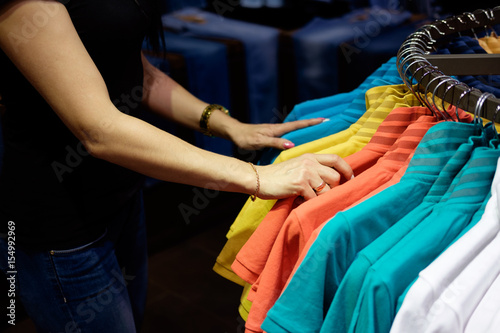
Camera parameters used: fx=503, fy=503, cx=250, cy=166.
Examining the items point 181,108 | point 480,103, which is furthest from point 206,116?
point 480,103

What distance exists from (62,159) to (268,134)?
43 cm

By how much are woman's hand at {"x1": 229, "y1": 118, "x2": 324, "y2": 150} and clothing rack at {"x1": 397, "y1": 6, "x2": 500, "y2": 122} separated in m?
0.24

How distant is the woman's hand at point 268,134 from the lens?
1.07 m

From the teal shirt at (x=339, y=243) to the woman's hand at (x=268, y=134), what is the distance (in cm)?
35

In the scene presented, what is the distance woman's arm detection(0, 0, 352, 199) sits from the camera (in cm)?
79

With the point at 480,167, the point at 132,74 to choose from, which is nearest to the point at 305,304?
the point at 480,167

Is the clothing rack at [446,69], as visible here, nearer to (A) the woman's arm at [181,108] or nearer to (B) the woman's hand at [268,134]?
(B) the woman's hand at [268,134]

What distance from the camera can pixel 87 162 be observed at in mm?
1029

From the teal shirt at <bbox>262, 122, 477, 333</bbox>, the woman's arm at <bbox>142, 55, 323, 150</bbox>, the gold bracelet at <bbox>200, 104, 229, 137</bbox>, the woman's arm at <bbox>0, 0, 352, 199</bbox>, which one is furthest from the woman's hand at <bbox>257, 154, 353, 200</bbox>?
the gold bracelet at <bbox>200, 104, 229, 137</bbox>

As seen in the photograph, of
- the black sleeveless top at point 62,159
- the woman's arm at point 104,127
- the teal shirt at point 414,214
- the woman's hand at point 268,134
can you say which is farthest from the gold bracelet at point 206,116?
the teal shirt at point 414,214

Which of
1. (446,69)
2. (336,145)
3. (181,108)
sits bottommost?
(181,108)

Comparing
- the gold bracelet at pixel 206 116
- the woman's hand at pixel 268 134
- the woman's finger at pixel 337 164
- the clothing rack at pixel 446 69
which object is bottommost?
the gold bracelet at pixel 206 116

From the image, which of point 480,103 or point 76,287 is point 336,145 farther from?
point 76,287

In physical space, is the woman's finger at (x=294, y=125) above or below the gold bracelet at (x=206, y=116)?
above
